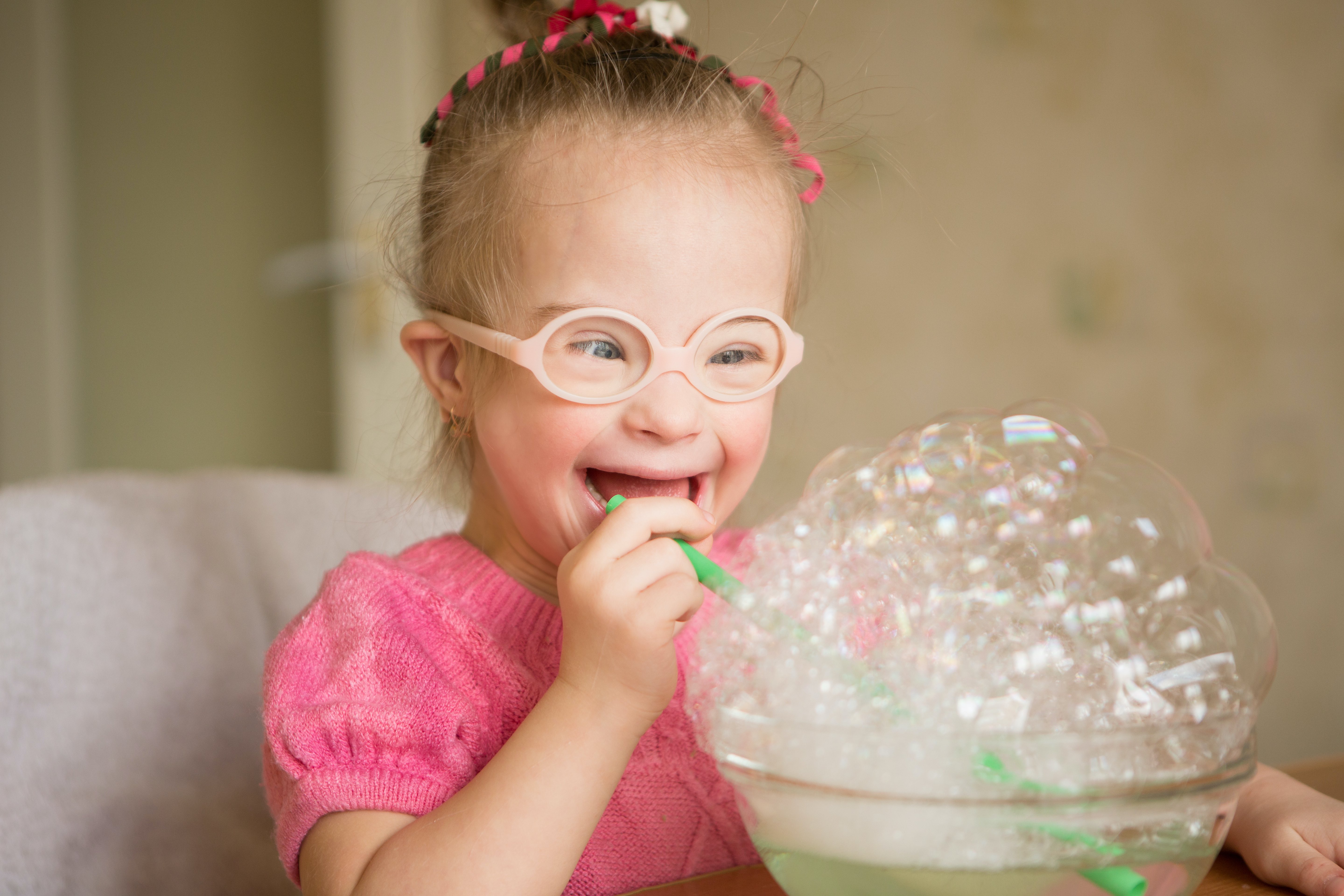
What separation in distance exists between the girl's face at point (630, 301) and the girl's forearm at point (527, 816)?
17 centimetres

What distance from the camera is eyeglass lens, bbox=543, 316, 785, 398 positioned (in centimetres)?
67

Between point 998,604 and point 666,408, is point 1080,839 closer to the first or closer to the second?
point 998,604

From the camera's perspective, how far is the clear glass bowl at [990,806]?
382mm

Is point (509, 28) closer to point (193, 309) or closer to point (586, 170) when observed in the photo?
point (586, 170)

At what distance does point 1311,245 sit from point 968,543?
4.26 feet

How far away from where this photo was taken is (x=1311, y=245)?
151 cm

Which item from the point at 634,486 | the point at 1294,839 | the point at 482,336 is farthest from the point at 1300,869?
the point at 482,336

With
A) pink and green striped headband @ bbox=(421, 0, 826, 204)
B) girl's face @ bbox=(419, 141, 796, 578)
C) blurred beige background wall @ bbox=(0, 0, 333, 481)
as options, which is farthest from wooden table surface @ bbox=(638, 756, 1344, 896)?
blurred beige background wall @ bbox=(0, 0, 333, 481)

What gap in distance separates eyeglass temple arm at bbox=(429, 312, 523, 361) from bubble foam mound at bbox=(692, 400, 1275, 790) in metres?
0.22

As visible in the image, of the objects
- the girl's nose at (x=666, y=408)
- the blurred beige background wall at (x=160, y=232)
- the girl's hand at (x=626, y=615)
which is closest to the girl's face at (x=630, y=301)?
the girl's nose at (x=666, y=408)

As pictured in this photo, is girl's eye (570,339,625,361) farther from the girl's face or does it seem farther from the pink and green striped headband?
the pink and green striped headband

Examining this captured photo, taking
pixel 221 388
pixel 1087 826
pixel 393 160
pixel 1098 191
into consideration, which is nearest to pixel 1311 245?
pixel 1098 191

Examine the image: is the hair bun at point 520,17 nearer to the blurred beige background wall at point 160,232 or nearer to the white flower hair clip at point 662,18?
the white flower hair clip at point 662,18

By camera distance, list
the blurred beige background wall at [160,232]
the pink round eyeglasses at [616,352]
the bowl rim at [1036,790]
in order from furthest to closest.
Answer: the blurred beige background wall at [160,232] < the pink round eyeglasses at [616,352] < the bowl rim at [1036,790]
